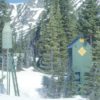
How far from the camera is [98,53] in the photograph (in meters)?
23.8

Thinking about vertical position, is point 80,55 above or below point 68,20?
below

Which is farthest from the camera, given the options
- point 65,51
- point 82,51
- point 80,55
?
point 65,51

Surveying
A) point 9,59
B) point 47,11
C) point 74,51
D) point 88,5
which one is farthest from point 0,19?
point 9,59

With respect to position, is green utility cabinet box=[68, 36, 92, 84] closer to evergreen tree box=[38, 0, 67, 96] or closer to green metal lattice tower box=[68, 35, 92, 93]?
green metal lattice tower box=[68, 35, 92, 93]

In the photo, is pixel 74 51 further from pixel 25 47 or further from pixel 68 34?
pixel 25 47

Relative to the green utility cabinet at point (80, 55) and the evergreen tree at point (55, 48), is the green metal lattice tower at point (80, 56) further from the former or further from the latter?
the evergreen tree at point (55, 48)

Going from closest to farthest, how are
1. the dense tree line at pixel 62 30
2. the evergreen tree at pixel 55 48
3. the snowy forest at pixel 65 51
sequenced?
the snowy forest at pixel 65 51 < the evergreen tree at pixel 55 48 < the dense tree line at pixel 62 30

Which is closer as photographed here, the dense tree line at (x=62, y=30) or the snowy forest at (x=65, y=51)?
the snowy forest at (x=65, y=51)

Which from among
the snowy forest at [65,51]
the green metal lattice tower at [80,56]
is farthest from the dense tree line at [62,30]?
the green metal lattice tower at [80,56]

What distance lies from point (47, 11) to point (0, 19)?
577 centimetres

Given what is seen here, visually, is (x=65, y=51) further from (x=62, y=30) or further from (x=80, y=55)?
(x=80, y=55)

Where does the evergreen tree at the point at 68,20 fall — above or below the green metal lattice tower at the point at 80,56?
above

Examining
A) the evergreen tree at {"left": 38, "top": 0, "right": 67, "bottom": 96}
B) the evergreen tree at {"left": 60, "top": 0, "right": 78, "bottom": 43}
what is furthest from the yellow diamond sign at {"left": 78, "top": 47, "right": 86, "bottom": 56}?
the evergreen tree at {"left": 60, "top": 0, "right": 78, "bottom": 43}

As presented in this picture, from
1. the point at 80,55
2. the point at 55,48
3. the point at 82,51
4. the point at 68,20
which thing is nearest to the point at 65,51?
the point at 55,48
